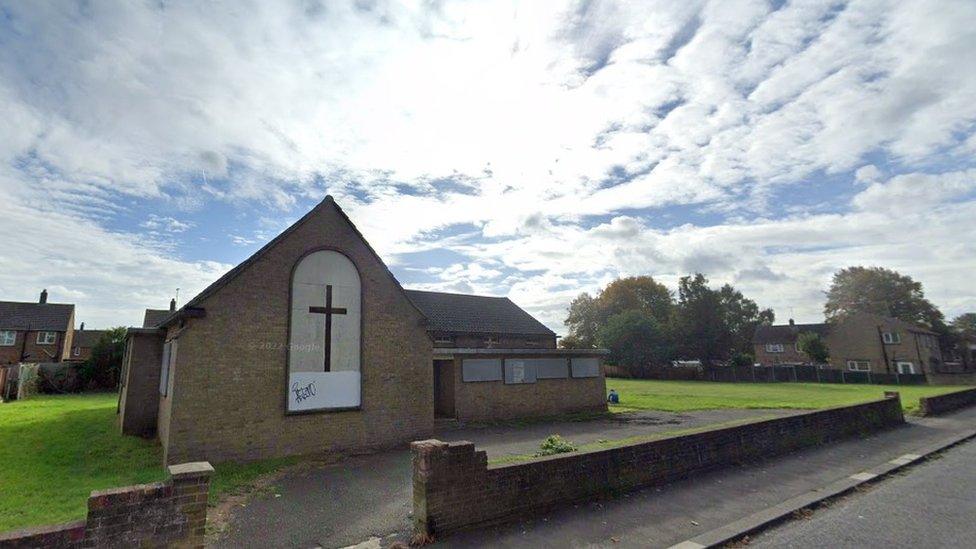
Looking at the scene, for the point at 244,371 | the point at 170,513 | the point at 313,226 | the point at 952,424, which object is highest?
the point at 313,226

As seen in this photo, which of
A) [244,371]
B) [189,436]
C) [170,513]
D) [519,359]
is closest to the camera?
[170,513]

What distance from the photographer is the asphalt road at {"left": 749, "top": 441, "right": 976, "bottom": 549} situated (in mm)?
6102

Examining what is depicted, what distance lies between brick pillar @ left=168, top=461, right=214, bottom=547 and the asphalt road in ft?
21.5

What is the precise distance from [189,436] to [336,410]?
10.8 ft

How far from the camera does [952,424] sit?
16109mm

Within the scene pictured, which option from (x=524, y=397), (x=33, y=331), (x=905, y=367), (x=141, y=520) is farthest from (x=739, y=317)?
(x=33, y=331)

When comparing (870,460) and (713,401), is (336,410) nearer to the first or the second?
(870,460)

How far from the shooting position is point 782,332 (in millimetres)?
71188

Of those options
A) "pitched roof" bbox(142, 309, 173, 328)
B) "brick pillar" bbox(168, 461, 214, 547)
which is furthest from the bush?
"pitched roof" bbox(142, 309, 173, 328)

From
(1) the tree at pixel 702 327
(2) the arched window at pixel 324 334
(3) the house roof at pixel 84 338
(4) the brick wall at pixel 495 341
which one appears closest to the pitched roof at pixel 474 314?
(4) the brick wall at pixel 495 341

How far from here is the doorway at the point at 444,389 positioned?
60.9 ft

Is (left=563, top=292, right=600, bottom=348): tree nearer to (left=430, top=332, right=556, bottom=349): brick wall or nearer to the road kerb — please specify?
(left=430, top=332, right=556, bottom=349): brick wall

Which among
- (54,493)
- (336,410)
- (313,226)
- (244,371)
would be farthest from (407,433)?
(54,493)

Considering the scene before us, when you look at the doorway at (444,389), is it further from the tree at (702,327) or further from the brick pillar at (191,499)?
the tree at (702,327)
